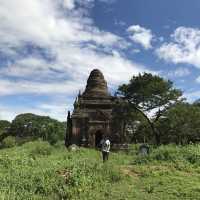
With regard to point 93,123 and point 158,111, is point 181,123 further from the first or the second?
point 93,123

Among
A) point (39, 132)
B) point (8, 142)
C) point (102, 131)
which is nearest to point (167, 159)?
point (102, 131)

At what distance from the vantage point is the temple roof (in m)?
46.5

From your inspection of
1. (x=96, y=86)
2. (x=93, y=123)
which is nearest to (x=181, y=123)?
(x=93, y=123)

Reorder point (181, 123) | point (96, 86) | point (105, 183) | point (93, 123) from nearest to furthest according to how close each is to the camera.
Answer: point (105, 183) < point (181, 123) < point (93, 123) < point (96, 86)

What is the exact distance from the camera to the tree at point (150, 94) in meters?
38.1

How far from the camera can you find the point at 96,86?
4750 centimetres

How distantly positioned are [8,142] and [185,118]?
25966 millimetres

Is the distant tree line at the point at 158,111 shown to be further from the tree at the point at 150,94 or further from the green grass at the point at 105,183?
the green grass at the point at 105,183

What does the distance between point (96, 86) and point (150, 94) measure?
11110 millimetres

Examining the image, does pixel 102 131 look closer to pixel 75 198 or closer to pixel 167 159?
pixel 167 159

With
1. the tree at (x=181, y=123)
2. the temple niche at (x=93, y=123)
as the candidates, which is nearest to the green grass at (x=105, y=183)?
the tree at (x=181, y=123)

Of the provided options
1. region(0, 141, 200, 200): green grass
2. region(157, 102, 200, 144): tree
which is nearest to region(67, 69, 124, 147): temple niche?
region(157, 102, 200, 144): tree

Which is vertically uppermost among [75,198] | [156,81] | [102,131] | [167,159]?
[156,81]

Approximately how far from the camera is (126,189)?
10664mm
